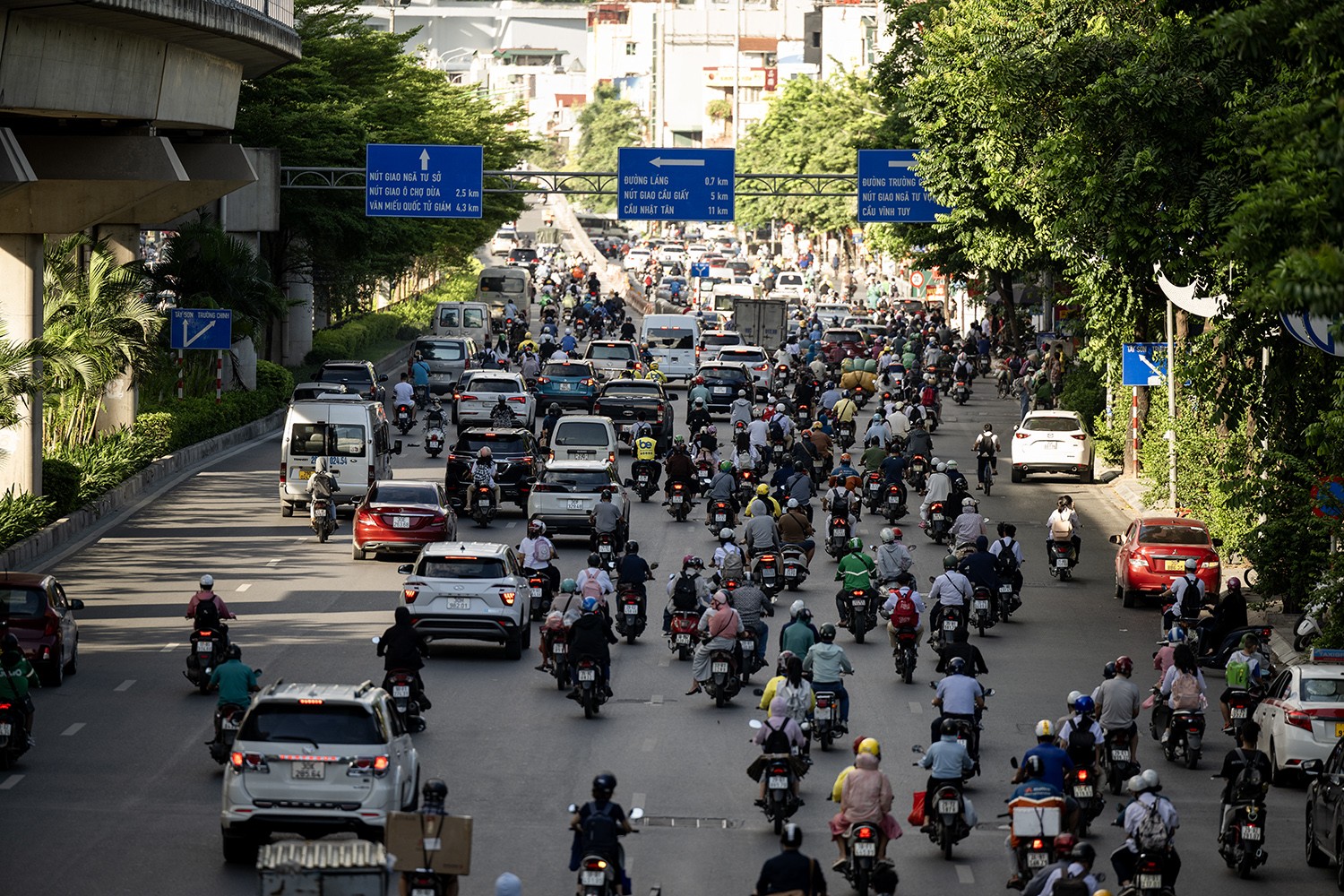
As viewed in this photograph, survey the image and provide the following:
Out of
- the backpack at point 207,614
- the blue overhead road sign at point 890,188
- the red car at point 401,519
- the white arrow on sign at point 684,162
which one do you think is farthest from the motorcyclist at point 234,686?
the white arrow on sign at point 684,162

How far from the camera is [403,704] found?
20781 mm

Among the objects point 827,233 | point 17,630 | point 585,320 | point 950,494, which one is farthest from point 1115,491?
point 827,233

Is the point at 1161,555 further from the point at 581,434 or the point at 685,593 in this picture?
the point at 581,434

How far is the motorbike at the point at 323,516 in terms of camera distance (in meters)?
34.2

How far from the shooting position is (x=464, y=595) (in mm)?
24516

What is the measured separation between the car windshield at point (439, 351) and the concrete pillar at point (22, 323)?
24.1 meters

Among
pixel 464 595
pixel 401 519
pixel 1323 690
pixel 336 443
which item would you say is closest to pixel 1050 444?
pixel 336 443

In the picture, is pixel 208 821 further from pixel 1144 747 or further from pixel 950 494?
pixel 950 494

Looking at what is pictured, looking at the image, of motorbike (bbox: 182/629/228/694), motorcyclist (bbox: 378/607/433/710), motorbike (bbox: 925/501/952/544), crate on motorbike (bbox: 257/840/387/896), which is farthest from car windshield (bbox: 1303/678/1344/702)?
motorbike (bbox: 925/501/952/544)

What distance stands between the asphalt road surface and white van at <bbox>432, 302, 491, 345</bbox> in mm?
38930

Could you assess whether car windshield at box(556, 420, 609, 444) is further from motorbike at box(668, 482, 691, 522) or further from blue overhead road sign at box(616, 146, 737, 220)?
blue overhead road sign at box(616, 146, 737, 220)

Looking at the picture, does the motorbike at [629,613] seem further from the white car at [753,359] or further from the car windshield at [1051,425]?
the white car at [753,359]

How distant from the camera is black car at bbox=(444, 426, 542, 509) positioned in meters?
37.2

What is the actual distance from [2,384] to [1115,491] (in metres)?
23.1
